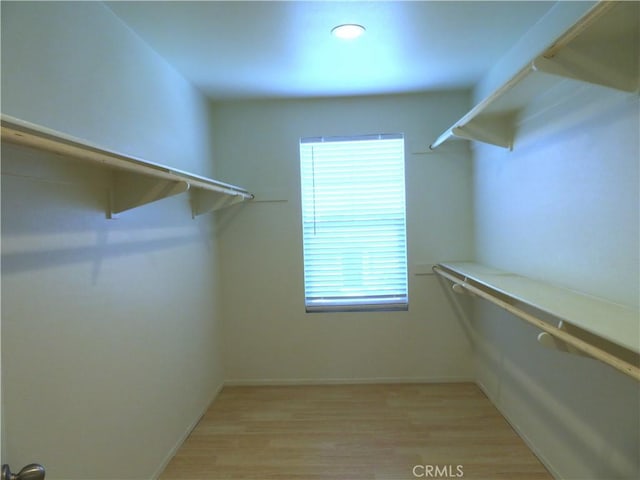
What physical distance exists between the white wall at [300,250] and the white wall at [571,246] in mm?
585

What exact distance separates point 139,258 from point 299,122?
1852 mm

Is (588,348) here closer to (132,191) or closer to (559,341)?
(559,341)

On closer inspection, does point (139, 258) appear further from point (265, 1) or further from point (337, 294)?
point (337, 294)

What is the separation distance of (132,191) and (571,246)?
2026 millimetres

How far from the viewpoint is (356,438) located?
100 inches

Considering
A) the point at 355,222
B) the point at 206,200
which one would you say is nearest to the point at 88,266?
the point at 206,200

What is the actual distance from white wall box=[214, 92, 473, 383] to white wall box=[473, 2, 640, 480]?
23.0 inches

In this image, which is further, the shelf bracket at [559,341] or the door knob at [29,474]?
the shelf bracket at [559,341]

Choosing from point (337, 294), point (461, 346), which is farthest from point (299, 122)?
point (461, 346)

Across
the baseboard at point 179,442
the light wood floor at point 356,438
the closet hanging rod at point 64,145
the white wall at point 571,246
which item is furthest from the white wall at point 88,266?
the white wall at point 571,246

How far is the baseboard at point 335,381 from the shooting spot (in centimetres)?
336

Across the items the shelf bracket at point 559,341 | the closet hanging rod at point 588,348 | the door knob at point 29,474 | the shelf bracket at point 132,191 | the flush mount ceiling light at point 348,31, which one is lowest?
the door knob at point 29,474

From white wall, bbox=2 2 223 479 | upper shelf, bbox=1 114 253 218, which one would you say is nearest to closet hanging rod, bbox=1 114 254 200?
upper shelf, bbox=1 114 253 218

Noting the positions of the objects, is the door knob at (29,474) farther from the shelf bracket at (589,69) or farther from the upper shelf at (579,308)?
the shelf bracket at (589,69)
